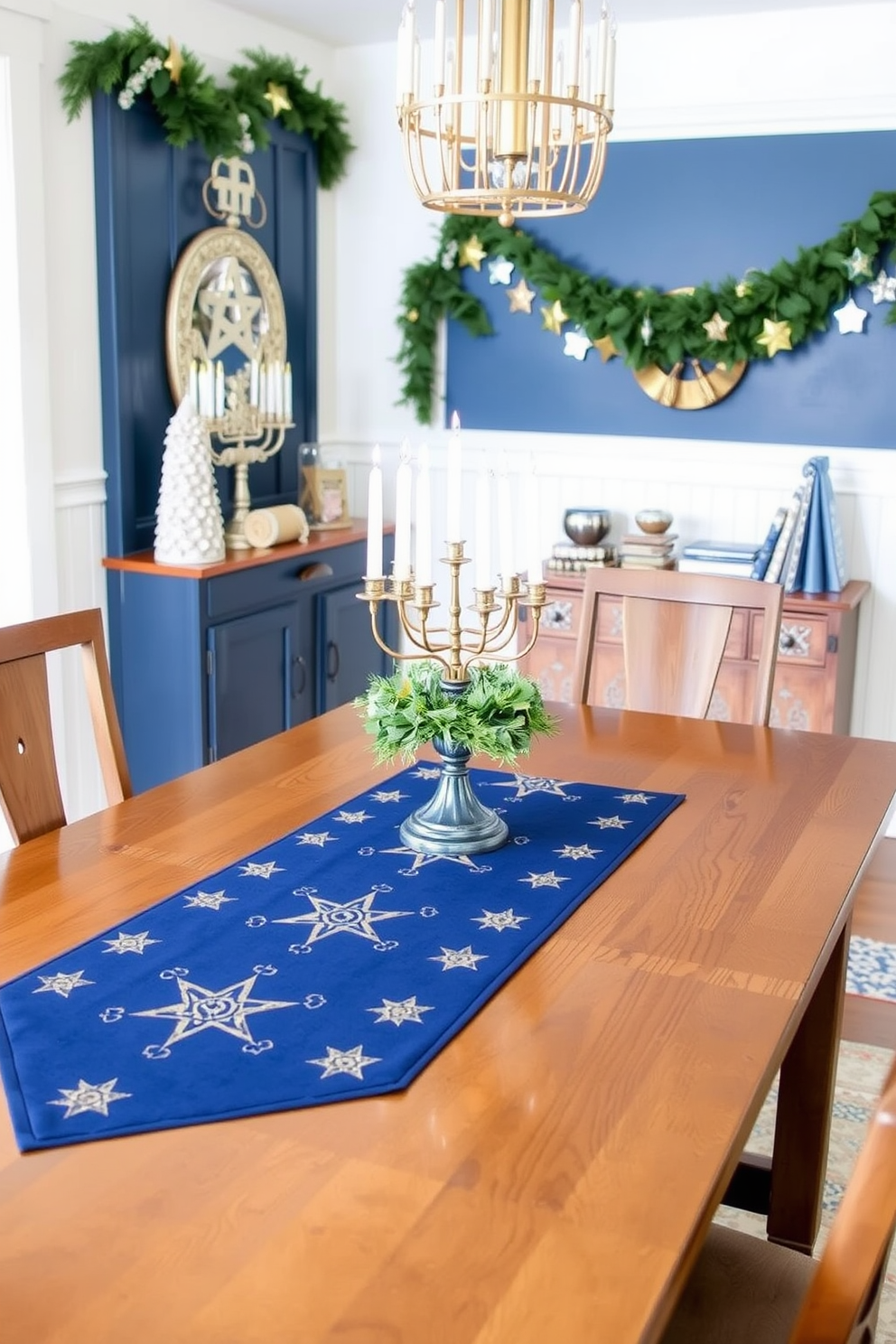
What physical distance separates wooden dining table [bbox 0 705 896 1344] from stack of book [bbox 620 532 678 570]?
7.40 ft

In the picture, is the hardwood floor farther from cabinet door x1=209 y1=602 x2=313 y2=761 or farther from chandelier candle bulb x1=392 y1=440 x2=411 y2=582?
cabinet door x1=209 y1=602 x2=313 y2=761

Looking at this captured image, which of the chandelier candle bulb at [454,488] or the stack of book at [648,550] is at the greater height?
the chandelier candle bulb at [454,488]

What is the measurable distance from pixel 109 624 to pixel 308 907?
232cm

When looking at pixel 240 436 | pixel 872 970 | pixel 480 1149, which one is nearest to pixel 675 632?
pixel 872 970

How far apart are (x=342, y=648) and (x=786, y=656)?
1472mm

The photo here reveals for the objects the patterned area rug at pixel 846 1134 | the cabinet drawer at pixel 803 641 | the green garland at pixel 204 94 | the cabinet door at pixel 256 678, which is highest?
the green garland at pixel 204 94

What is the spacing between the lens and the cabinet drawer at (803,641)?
398cm

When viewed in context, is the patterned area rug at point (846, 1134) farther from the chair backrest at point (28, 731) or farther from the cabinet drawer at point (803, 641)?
the chair backrest at point (28, 731)

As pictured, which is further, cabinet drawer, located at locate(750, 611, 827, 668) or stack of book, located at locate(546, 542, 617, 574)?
stack of book, located at locate(546, 542, 617, 574)

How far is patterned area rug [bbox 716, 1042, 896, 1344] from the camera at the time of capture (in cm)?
228

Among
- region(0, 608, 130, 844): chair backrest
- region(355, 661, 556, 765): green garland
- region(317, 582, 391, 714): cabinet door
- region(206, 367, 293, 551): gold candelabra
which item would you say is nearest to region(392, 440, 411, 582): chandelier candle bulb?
region(355, 661, 556, 765): green garland

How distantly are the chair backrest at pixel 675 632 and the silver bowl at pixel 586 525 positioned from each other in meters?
1.49

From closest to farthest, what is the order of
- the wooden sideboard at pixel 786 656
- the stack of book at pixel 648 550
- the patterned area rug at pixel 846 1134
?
the patterned area rug at pixel 846 1134, the wooden sideboard at pixel 786 656, the stack of book at pixel 648 550

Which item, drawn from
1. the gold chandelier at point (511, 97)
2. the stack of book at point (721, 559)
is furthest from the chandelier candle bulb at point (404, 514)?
the stack of book at point (721, 559)
